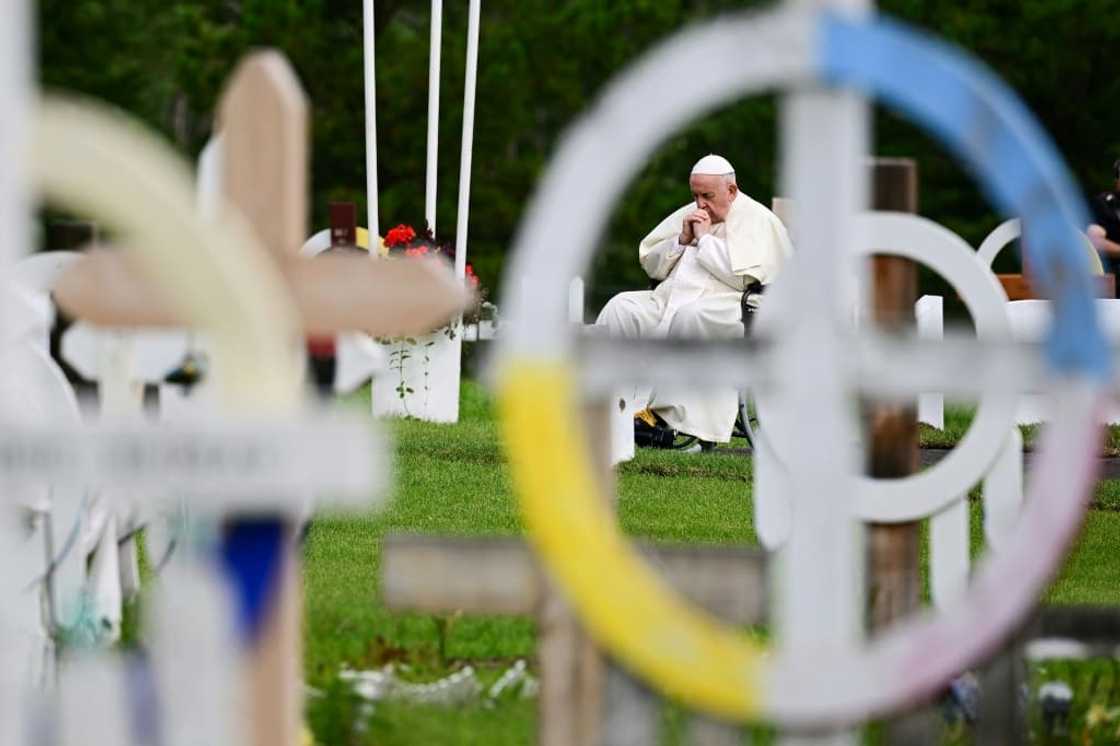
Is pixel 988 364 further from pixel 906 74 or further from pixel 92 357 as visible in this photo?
pixel 92 357

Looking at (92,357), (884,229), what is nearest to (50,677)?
(92,357)

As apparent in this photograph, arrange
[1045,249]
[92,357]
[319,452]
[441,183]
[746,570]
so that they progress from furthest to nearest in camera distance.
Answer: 1. [441,183]
2. [92,357]
3. [746,570]
4. [1045,249]
5. [319,452]

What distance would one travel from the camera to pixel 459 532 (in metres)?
8.33

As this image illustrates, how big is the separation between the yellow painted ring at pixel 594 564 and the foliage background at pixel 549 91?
22753 millimetres

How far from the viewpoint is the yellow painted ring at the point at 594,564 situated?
282cm

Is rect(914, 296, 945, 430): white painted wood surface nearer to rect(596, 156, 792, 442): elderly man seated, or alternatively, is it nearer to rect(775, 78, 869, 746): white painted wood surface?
rect(596, 156, 792, 442): elderly man seated

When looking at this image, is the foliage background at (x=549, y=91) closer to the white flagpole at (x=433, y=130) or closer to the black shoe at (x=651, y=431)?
the white flagpole at (x=433, y=130)

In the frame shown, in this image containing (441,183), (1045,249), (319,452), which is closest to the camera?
(319,452)

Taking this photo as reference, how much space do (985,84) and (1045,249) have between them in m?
0.21

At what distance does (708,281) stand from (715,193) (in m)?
0.44

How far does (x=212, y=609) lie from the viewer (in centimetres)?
282

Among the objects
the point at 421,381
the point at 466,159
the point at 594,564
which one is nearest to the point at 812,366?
the point at 594,564

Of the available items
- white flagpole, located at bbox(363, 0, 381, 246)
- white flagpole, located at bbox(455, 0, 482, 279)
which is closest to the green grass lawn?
white flagpole, located at bbox(455, 0, 482, 279)

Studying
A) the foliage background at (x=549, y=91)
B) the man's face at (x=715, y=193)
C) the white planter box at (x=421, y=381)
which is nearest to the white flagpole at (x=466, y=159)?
the white planter box at (x=421, y=381)
